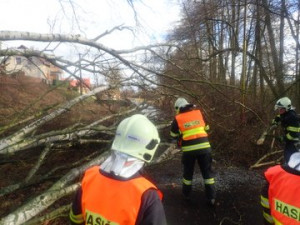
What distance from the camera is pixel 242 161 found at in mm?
7609

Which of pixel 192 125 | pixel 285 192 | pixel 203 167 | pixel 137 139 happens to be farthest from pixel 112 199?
pixel 203 167

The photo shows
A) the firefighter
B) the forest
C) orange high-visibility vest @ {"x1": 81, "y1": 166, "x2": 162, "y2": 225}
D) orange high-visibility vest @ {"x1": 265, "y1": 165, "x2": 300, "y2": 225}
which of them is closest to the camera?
orange high-visibility vest @ {"x1": 81, "y1": 166, "x2": 162, "y2": 225}

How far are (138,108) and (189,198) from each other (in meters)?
2.88

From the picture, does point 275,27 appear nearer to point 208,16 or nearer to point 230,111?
point 208,16

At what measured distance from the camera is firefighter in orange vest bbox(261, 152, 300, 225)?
186cm

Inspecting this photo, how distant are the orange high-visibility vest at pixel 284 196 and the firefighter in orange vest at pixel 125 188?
85 cm

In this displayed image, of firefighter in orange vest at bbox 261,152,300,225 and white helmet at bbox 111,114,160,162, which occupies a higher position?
white helmet at bbox 111,114,160,162

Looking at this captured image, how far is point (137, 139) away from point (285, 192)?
1042 mm

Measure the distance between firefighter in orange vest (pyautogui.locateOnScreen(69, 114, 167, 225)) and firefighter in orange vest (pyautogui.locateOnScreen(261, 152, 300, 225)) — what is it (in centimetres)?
85

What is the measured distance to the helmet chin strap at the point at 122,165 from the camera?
1.70 m

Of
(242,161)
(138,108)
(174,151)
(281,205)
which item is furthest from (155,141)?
(242,161)

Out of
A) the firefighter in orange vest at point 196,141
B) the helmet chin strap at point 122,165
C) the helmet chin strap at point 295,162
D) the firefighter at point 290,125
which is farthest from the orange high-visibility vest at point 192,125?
the helmet chin strap at point 122,165

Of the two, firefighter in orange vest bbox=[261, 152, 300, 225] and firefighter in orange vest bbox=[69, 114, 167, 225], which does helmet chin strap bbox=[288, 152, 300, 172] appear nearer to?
firefighter in orange vest bbox=[261, 152, 300, 225]

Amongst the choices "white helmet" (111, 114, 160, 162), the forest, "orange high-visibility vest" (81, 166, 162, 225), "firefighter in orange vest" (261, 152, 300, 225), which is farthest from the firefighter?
"orange high-visibility vest" (81, 166, 162, 225)
